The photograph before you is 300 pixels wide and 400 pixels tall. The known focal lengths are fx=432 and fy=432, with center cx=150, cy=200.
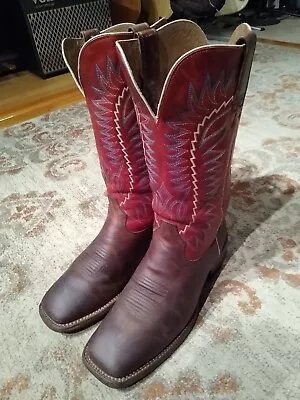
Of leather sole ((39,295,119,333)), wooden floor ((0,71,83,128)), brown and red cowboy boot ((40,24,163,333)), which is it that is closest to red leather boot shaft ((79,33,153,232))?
brown and red cowboy boot ((40,24,163,333))

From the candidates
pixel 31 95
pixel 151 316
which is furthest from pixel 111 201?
pixel 31 95

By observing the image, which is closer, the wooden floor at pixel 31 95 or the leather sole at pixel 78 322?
the leather sole at pixel 78 322

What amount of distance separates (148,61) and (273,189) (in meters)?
0.55

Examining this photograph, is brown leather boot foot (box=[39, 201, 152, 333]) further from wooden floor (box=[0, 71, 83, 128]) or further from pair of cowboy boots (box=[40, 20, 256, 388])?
wooden floor (box=[0, 71, 83, 128])

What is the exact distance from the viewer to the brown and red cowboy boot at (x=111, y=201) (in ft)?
2.14

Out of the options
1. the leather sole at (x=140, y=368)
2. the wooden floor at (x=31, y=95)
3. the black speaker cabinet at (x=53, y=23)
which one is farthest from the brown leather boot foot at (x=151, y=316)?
the black speaker cabinet at (x=53, y=23)

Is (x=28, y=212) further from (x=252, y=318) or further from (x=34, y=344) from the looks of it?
(x=252, y=318)

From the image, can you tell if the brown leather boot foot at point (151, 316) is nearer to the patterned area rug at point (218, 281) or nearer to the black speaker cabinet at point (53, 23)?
the patterned area rug at point (218, 281)

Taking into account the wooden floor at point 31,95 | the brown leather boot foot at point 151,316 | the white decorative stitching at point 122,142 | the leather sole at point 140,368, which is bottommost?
the wooden floor at point 31,95

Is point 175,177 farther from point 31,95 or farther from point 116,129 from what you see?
point 31,95

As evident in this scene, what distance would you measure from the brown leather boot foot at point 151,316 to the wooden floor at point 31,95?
3.70 ft

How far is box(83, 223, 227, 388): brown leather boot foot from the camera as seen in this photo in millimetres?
629

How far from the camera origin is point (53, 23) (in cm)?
186

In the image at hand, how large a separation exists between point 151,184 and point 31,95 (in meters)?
1.29
